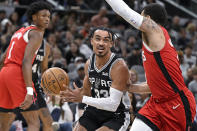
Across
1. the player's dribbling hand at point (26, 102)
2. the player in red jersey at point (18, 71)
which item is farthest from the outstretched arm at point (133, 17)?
Answer: the player's dribbling hand at point (26, 102)

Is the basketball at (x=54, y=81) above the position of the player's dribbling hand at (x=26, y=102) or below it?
above

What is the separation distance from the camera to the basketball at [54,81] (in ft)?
17.4

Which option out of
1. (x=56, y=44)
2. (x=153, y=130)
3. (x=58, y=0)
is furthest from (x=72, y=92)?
(x=58, y=0)

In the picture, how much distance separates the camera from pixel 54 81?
532 cm

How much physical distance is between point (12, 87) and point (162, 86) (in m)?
Answer: 2.18

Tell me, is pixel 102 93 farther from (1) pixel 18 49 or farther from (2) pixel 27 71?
(1) pixel 18 49

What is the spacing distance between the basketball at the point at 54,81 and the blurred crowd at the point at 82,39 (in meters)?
2.79

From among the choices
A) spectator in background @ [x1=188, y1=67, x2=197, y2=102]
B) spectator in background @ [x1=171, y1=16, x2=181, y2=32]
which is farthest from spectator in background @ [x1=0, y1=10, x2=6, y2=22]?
spectator in background @ [x1=188, y1=67, x2=197, y2=102]

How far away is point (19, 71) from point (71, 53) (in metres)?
6.26

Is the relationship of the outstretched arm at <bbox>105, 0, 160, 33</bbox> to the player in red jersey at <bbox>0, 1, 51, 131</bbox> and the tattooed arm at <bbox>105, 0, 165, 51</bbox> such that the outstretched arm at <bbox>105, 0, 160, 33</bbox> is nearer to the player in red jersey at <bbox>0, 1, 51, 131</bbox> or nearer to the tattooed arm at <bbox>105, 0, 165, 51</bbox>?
the tattooed arm at <bbox>105, 0, 165, 51</bbox>

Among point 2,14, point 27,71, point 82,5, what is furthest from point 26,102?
point 82,5

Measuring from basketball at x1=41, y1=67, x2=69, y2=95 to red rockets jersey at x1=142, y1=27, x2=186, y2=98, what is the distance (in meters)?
1.34

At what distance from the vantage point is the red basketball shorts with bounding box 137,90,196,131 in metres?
4.39

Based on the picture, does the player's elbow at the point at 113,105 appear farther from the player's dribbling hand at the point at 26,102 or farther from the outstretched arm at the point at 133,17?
the outstretched arm at the point at 133,17
